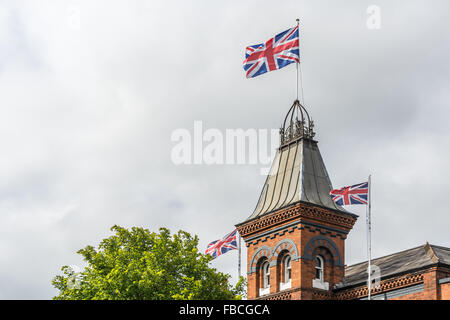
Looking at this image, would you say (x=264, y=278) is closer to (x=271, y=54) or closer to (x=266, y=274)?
(x=266, y=274)

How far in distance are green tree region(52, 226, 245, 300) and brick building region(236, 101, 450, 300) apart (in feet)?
9.36

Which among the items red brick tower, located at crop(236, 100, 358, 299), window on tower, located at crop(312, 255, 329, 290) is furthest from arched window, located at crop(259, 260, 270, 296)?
window on tower, located at crop(312, 255, 329, 290)

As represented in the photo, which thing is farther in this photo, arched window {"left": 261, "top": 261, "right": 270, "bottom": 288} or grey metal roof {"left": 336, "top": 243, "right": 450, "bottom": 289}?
arched window {"left": 261, "top": 261, "right": 270, "bottom": 288}

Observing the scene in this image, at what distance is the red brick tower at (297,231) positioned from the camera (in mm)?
40938

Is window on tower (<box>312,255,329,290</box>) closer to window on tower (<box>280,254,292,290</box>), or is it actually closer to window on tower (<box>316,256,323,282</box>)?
window on tower (<box>316,256,323,282</box>)

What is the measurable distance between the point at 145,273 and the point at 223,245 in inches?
269

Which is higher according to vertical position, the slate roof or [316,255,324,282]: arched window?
the slate roof

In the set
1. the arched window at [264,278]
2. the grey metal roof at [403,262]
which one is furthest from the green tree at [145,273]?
the grey metal roof at [403,262]

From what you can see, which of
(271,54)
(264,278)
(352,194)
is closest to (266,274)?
(264,278)

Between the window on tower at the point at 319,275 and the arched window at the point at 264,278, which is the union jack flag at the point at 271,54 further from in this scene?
the window on tower at the point at 319,275

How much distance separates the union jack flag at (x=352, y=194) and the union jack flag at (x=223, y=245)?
8435 millimetres

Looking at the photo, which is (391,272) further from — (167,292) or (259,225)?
(167,292)

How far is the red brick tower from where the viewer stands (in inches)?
1612
